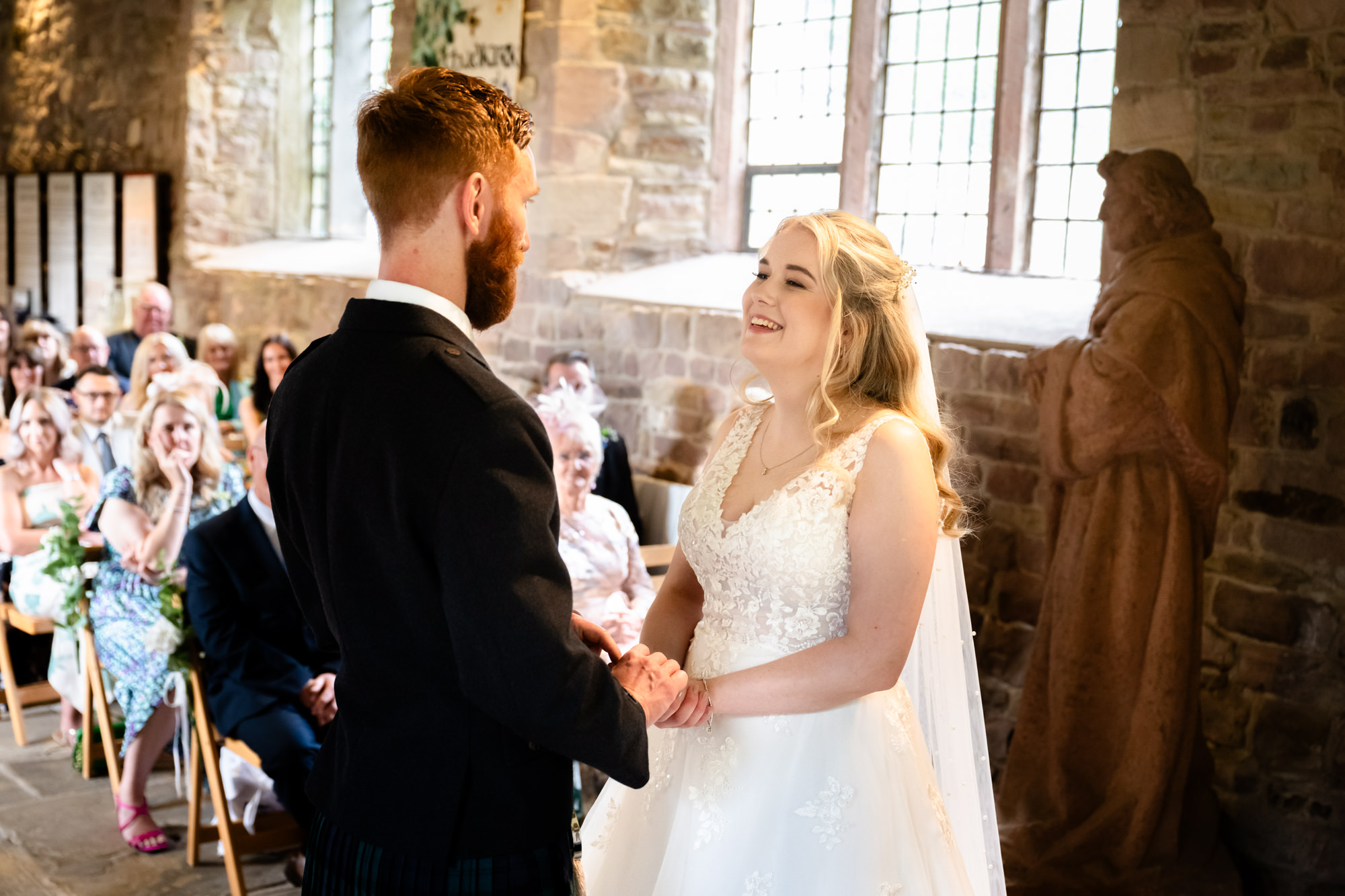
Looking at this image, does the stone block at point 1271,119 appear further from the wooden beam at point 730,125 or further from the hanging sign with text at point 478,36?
the hanging sign with text at point 478,36

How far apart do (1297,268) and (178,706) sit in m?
3.67

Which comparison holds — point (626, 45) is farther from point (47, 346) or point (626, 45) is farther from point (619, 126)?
point (47, 346)

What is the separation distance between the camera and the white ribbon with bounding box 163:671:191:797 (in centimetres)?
384

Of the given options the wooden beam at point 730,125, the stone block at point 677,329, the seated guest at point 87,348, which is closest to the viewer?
the stone block at point 677,329

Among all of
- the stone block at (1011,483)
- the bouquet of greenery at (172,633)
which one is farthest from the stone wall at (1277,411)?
the bouquet of greenery at (172,633)

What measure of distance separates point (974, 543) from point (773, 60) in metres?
2.94

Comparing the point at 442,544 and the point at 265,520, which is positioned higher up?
the point at 442,544

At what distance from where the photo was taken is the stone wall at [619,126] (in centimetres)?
605

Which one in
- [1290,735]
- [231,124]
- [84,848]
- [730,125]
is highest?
[231,124]

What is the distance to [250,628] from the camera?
3639mm

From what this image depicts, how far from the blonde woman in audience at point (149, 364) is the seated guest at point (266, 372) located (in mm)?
456

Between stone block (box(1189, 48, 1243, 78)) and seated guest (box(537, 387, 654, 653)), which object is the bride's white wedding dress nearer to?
seated guest (box(537, 387, 654, 653))

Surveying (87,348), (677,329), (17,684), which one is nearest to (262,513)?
(17,684)

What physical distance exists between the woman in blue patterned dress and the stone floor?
0.11 m
